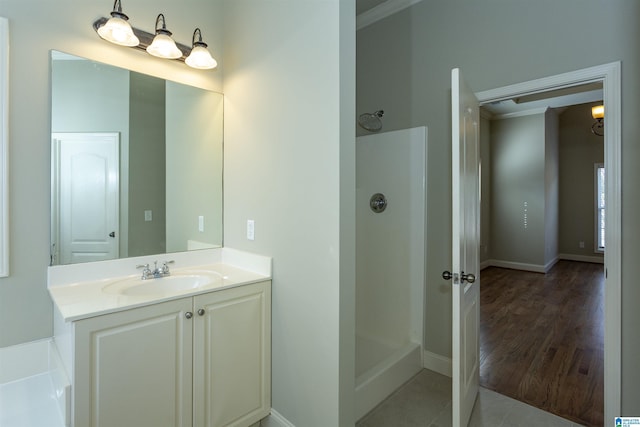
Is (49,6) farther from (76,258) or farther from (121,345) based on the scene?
(121,345)

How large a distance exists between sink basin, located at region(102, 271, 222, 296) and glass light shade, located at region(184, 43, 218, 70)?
1.28m

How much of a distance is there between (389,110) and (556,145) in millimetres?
6048

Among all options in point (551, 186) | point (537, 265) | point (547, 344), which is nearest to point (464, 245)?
point (547, 344)

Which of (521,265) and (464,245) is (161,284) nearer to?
(464,245)

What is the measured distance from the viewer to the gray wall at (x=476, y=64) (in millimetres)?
1659

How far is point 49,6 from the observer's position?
1.53m

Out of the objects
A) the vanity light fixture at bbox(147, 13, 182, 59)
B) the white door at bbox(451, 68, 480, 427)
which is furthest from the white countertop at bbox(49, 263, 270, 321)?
the vanity light fixture at bbox(147, 13, 182, 59)

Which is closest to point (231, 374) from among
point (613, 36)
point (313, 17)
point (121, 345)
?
point (121, 345)

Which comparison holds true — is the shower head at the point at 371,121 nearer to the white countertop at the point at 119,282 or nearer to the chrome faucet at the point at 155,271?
the white countertop at the point at 119,282

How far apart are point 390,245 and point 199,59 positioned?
6.62ft

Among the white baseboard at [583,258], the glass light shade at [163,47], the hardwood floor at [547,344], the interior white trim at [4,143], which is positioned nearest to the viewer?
the interior white trim at [4,143]

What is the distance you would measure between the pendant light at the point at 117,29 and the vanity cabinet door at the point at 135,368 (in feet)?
4.51

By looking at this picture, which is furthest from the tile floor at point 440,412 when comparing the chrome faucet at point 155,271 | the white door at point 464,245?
the chrome faucet at point 155,271

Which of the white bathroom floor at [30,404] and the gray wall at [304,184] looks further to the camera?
the gray wall at [304,184]
